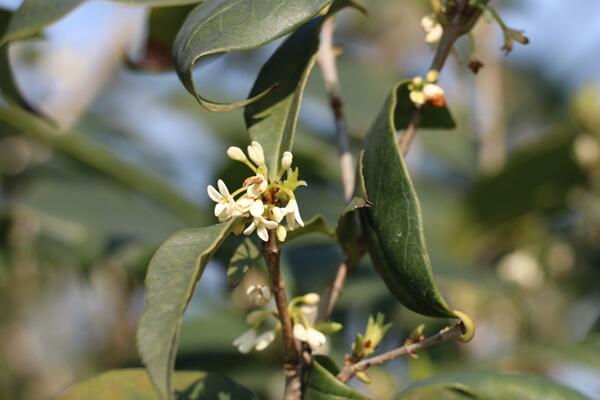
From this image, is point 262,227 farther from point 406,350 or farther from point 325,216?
A: point 325,216

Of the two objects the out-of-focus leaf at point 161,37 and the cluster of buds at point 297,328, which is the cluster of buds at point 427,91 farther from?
the out-of-focus leaf at point 161,37

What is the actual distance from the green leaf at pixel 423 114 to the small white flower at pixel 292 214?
19 centimetres

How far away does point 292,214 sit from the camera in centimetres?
68

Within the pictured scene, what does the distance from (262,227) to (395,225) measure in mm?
112

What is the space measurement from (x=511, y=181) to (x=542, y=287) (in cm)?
24

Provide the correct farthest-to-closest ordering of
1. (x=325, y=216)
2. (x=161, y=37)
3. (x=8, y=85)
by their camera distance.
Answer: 1. (x=325, y=216)
2. (x=161, y=37)
3. (x=8, y=85)

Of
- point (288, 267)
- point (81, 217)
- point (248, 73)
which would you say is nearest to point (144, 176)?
point (81, 217)

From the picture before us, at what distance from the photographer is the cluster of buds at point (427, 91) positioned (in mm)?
808

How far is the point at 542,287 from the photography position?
6.52 ft

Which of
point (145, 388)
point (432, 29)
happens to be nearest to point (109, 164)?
point (145, 388)

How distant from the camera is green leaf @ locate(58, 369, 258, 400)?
815 millimetres

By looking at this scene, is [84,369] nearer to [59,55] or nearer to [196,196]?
[196,196]

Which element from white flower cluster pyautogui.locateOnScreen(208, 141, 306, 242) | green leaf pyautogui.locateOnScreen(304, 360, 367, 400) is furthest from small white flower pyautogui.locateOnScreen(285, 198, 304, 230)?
green leaf pyautogui.locateOnScreen(304, 360, 367, 400)

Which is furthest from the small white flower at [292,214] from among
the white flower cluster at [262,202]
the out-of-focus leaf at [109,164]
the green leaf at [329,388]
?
the out-of-focus leaf at [109,164]
